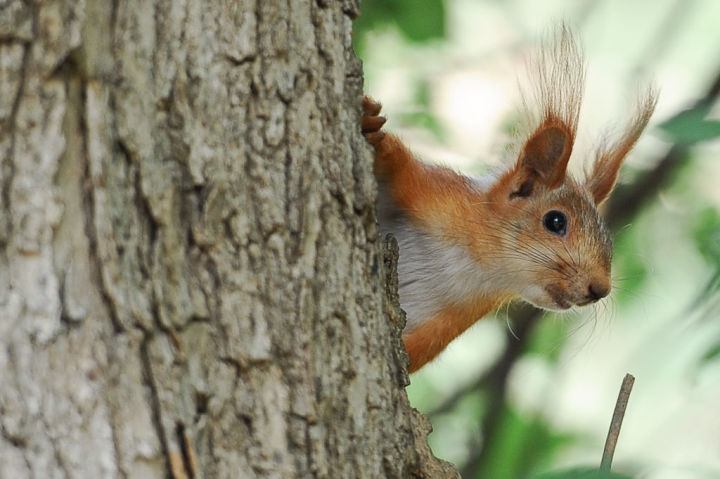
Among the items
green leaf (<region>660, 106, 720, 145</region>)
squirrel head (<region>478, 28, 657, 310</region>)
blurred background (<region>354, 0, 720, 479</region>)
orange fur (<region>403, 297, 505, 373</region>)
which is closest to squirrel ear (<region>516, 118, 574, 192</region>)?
squirrel head (<region>478, 28, 657, 310</region>)

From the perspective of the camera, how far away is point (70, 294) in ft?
4.45

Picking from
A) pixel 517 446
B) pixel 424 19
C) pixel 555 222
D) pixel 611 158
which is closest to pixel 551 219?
pixel 555 222

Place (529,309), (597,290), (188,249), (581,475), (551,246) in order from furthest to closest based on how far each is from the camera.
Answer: (529,309), (551,246), (597,290), (188,249), (581,475)

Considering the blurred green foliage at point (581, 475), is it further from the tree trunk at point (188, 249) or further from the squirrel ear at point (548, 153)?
the squirrel ear at point (548, 153)

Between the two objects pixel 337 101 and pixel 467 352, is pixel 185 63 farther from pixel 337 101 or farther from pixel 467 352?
pixel 467 352

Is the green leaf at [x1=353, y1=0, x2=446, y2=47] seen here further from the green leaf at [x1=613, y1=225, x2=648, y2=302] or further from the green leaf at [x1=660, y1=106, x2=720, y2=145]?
the green leaf at [x1=660, y1=106, x2=720, y2=145]

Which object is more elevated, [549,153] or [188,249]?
[549,153]

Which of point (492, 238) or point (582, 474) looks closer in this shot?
point (582, 474)

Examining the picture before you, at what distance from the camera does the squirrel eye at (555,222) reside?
3082 mm

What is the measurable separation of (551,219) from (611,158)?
40 cm

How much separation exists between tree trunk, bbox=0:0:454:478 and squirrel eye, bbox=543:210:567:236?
149 centimetres

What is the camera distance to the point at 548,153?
9.89ft

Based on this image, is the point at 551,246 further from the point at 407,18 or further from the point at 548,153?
the point at 407,18

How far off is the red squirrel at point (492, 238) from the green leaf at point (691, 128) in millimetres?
1325
